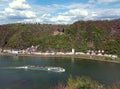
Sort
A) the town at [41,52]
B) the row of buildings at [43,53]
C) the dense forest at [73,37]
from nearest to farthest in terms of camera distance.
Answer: the town at [41,52] → the row of buildings at [43,53] → the dense forest at [73,37]

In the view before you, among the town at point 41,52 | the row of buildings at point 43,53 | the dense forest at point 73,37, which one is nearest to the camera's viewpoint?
the town at point 41,52

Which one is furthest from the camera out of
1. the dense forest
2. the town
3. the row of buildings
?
the dense forest

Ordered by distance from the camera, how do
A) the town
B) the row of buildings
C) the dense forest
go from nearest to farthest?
the town, the row of buildings, the dense forest

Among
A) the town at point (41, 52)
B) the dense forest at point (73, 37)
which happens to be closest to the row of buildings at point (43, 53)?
the town at point (41, 52)

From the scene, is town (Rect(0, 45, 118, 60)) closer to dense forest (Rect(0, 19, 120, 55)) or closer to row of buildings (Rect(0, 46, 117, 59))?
row of buildings (Rect(0, 46, 117, 59))

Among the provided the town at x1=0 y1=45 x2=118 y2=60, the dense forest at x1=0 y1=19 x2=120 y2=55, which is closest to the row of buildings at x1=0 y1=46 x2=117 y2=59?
the town at x1=0 y1=45 x2=118 y2=60

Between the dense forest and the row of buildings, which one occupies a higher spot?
the dense forest

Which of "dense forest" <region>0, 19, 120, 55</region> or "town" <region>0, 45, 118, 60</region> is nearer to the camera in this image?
"town" <region>0, 45, 118, 60</region>

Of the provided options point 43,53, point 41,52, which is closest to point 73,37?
point 43,53

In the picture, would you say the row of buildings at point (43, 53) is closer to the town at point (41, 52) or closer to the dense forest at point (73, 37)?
the town at point (41, 52)
